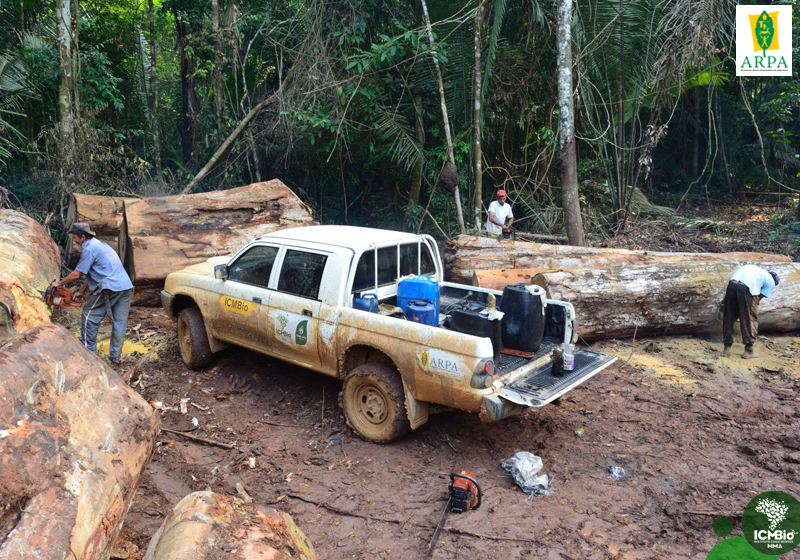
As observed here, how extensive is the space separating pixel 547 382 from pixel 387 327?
149cm

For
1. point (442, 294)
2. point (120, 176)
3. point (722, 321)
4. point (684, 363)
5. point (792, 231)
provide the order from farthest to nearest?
point (120, 176), point (792, 231), point (722, 321), point (684, 363), point (442, 294)

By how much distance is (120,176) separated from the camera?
44.5 ft

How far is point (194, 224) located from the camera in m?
9.87

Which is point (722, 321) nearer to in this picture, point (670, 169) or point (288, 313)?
point (288, 313)

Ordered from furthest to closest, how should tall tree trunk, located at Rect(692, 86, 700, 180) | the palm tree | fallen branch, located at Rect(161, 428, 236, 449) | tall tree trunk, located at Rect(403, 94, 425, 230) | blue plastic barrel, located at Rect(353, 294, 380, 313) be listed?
tall tree trunk, located at Rect(692, 86, 700, 180), tall tree trunk, located at Rect(403, 94, 425, 230), the palm tree, blue plastic barrel, located at Rect(353, 294, 380, 313), fallen branch, located at Rect(161, 428, 236, 449)

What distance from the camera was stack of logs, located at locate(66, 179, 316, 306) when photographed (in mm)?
9281

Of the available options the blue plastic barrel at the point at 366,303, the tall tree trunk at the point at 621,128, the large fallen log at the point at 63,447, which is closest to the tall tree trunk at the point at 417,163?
the tall tree trunk at the point at 621,128

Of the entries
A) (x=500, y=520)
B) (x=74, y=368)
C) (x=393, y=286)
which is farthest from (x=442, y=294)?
(x=74, y=368)

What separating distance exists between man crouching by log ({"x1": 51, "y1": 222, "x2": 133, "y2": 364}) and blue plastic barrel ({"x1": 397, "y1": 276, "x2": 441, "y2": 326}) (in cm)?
354

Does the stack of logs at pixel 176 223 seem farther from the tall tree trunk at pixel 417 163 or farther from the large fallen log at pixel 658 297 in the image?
the large fallen log at pixel 658 297

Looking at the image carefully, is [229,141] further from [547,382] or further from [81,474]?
[81,474]

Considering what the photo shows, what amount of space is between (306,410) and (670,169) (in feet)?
58.0

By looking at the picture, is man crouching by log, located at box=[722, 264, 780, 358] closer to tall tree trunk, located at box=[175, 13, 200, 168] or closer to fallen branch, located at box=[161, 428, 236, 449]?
fallen branch, located at box=[161, 428, 236, 449]

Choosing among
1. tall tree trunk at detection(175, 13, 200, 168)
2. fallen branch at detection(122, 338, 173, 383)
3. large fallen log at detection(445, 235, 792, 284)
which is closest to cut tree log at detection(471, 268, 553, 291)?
large fallen log at detection(445, 235, 792, 284)
